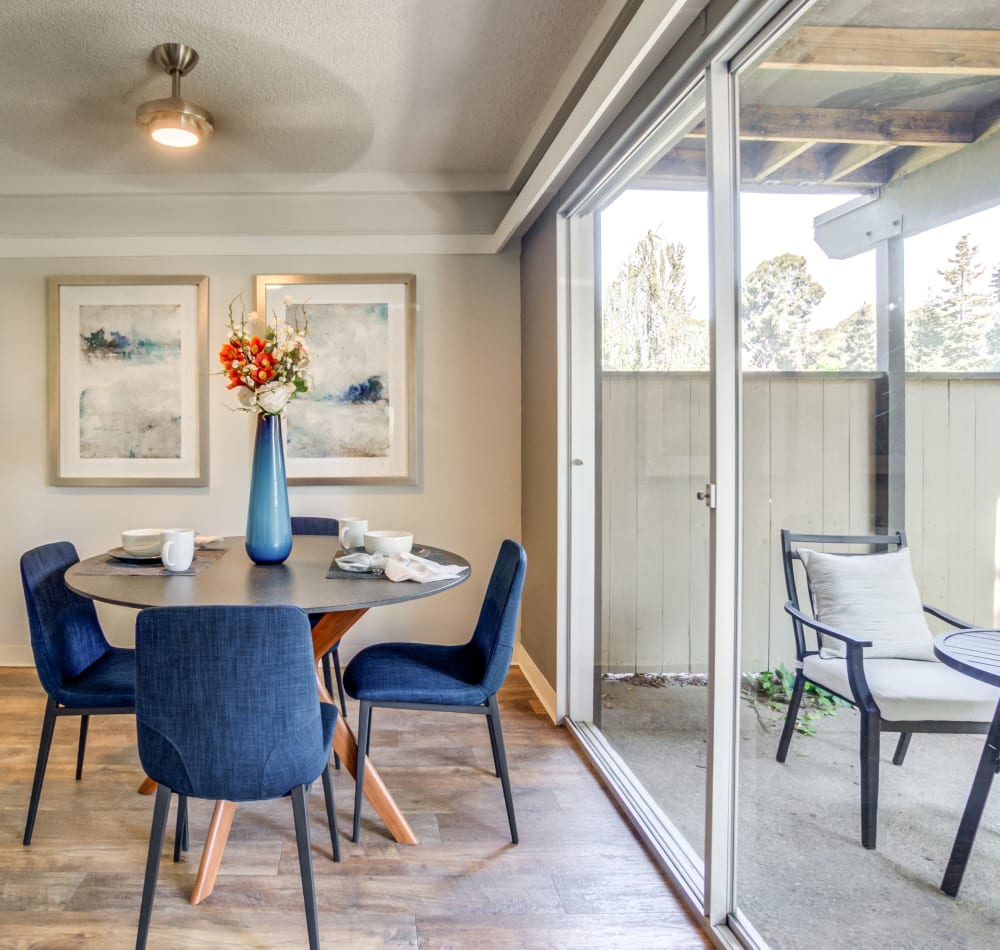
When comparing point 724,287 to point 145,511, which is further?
point 145,511

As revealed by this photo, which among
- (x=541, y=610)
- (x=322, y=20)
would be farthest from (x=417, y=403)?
(x=322, y=20)

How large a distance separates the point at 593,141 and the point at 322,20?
957 millimetres

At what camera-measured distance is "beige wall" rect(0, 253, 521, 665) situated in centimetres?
356

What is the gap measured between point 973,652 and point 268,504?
6.15ft

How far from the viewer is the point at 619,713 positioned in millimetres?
2545

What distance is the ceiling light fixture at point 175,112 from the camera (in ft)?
7.70

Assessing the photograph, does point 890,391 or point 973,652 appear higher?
point 890,391

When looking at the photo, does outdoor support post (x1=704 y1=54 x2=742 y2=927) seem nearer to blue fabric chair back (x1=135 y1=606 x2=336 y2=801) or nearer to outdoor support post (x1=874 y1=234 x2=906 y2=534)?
outdoor support post (x1=874 y1=234 x2=906 y2=534)

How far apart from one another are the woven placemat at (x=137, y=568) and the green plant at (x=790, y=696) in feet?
5.33

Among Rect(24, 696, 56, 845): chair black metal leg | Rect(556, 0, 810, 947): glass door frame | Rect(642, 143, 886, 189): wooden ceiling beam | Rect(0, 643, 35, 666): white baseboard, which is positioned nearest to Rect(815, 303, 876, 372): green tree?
Rect(642, 143, 886, 189): wooden ceiling beam

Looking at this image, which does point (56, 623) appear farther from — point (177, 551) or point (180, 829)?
point (180, 829)

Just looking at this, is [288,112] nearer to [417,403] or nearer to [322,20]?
[322,20]

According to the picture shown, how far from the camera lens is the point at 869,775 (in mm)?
1167

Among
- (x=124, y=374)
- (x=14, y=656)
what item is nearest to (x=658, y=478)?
(x=124, y=374)
